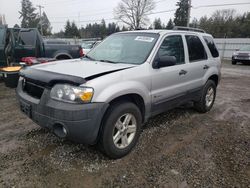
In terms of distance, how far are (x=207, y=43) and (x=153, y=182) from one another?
3.62 metres

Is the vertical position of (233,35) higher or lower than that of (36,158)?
higher

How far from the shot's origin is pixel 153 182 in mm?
2645

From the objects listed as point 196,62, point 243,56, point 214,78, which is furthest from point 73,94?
point 243,56

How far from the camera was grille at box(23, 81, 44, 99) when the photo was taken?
3.00 m

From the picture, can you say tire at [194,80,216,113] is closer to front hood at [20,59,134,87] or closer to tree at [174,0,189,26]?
front hood at [20,59,134,87]

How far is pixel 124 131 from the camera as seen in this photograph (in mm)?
3143

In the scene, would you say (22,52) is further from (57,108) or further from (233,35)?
(233,35)

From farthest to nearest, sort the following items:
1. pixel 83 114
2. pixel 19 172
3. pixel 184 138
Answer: pixel 184 138 → pixel 19 172 → pixel 83 114

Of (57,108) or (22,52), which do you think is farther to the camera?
(22,52)

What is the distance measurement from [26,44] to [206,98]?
6549 millimetres

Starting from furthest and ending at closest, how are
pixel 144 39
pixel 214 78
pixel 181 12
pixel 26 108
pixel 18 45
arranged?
pixel 181 12 < pixel 18 45 < pixel 214 78 < pixel 144 39 < pixel 26 108

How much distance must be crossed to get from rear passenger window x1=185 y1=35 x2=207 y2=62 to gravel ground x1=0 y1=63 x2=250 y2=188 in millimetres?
1359

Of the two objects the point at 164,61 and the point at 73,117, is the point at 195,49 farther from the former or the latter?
the point at 73,117

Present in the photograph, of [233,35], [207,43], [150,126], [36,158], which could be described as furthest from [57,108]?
[233,35]
